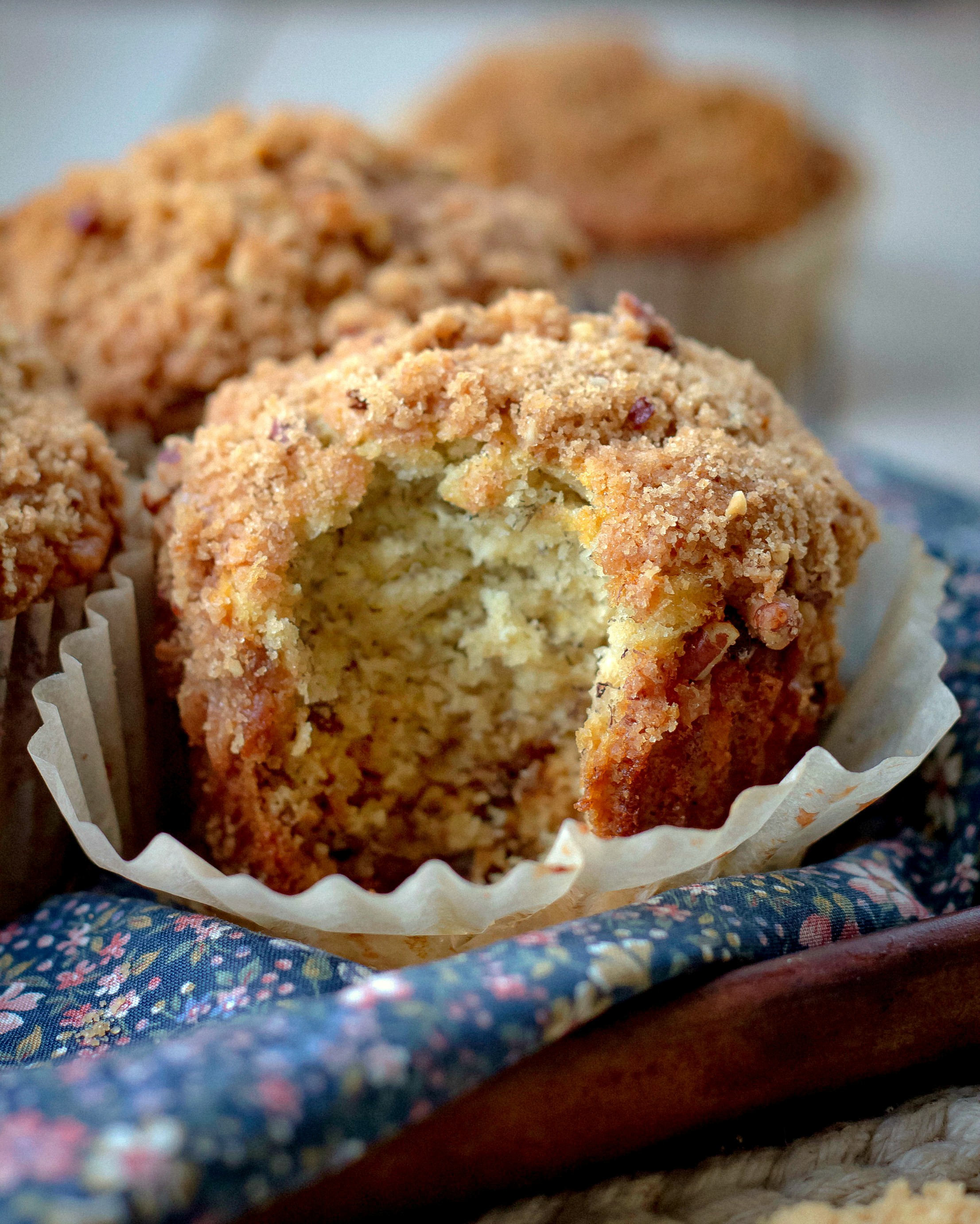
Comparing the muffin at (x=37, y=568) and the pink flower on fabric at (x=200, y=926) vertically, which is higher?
the muffin at (x=37, y=568)

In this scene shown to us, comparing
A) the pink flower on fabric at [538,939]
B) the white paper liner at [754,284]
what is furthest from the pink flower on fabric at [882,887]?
the white paper liner at [754,284]

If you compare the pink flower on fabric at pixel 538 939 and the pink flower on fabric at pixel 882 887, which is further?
the pink flower on fabric at pixel 882 887

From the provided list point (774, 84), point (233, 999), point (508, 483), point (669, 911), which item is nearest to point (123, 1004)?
point (233, 999)

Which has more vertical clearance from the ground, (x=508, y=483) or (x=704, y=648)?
(x=508, y=483)

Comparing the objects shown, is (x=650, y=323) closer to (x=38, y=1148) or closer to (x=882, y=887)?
(x=882, y=887)

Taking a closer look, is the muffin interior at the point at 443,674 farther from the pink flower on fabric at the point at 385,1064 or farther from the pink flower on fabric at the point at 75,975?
the pink flower on fabric at the point at 385,1064

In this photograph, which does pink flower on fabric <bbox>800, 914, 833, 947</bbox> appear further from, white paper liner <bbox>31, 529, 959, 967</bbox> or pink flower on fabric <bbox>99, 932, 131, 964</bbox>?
pink flower on fabric <bbox>99, 932, 131, 964</bbox>
